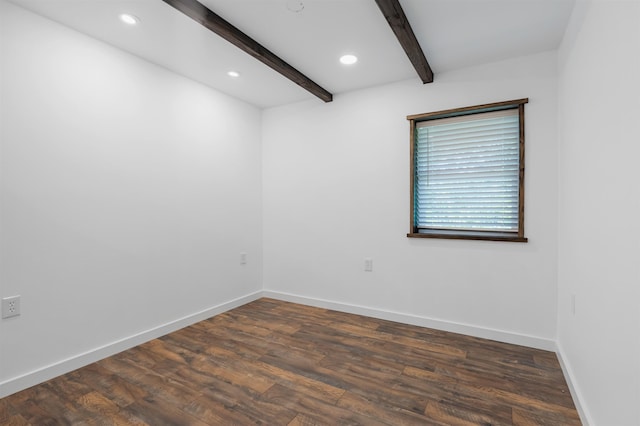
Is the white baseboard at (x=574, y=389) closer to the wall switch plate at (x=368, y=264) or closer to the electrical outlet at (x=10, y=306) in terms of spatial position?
the wall switch plate at (x=368, y=264)

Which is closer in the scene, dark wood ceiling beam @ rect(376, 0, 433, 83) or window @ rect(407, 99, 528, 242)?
dark wood ceiling beam @ rect(376, 0, 433, 83)

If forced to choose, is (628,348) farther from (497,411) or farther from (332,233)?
(332,233)

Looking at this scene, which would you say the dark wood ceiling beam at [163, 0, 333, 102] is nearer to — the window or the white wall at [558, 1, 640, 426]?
the window

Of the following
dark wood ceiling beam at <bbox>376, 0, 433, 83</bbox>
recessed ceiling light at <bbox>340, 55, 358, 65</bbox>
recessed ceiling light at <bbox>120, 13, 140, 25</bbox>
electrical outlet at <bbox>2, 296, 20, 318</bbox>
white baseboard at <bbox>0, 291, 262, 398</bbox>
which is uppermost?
recessed ceiling light at <bbox>340, 55, 358, 65</bbox>

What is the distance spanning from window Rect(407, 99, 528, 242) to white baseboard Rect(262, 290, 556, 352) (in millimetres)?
806

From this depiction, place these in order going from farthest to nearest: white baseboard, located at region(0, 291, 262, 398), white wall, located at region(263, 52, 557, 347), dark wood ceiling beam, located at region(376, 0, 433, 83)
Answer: white wall, located at region(263, 52, 557, 347) < white baseboard, located at region(0, 291, 262, 398) < dark wood ceiling beam, located at region(376, 0, 433, 83)

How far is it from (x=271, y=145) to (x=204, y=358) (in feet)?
8.26

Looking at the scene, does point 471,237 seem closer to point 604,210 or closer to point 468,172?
point 468,172

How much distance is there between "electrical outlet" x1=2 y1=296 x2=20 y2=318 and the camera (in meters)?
1.95

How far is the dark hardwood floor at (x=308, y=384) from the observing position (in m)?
1.76

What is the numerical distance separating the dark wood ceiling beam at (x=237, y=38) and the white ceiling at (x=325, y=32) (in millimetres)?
46

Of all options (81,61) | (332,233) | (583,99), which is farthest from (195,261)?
(583,99)

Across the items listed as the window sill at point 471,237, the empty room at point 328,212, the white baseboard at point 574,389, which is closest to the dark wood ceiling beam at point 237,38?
the empty room at point 328,212

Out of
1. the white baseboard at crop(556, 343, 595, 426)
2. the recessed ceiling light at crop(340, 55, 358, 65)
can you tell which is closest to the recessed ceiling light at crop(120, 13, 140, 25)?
the recessed ceiling light at crop(340, 55, 358, 65)
